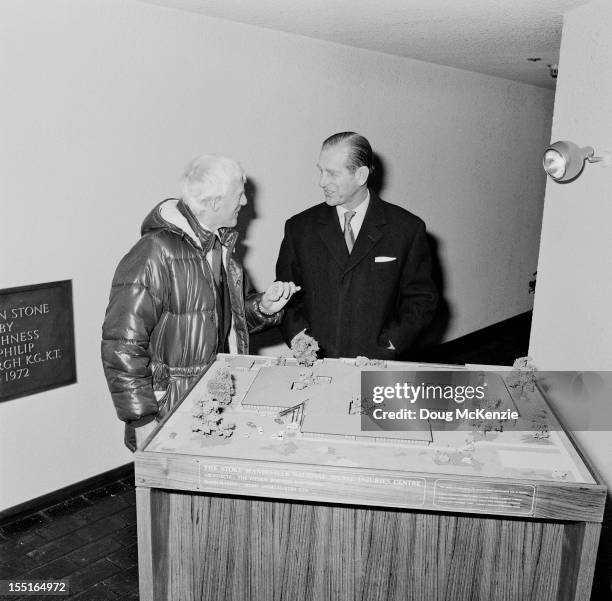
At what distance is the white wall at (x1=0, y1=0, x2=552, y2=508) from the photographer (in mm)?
2777

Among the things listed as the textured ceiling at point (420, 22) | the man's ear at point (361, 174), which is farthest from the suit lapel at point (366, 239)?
the textured ceiling at point (420, 22)

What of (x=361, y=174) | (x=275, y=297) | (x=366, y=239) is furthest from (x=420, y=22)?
(x=275, y=297)

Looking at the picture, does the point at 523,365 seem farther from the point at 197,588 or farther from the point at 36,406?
the point at 36,406

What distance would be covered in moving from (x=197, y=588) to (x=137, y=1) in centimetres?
253

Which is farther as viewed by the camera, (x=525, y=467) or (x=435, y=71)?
(x=435, y=71)

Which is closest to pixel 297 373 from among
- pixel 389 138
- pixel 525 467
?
pixel 525 467

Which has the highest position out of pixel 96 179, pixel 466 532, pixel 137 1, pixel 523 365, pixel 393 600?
pixel 137 1

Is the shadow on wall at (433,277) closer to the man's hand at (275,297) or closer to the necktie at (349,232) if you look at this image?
the necktie at (349,232)

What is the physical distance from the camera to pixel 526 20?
329 centimetres

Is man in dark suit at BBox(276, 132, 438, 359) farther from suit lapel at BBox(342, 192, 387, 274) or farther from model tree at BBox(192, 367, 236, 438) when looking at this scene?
model tree at BBox(192, 367, 236, 438)

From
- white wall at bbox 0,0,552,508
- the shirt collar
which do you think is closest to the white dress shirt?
the shirt collar

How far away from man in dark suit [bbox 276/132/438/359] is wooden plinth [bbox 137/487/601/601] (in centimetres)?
128

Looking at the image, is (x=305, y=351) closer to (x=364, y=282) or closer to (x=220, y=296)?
(x=220, y=296)

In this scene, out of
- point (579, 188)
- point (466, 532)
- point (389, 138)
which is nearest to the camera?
point (466, 532)
